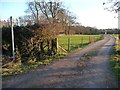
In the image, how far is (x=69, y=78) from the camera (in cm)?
962

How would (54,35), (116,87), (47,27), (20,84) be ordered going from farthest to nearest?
1. (54,35)
2. (47,27)
3. (20,84)
4. (116,87)

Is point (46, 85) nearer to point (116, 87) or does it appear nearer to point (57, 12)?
point (116, 87)

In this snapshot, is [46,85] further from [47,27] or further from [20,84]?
[47,27]

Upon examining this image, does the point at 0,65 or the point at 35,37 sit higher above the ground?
the point at 35,37

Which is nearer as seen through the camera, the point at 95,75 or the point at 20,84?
the point at 20,84

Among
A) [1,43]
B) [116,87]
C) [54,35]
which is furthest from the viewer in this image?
[54,35]

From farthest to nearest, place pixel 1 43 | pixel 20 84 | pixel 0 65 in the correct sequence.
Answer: pixel 1 43
pixel 0 65
pixel 20 84

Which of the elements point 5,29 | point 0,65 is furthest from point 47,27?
point 0,65

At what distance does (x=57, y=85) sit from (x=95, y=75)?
2502 mm

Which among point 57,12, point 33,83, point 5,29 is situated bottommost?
point 33,83

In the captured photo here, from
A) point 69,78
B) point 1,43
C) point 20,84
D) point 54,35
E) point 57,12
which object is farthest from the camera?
point 57,12

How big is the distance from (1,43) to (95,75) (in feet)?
29.5

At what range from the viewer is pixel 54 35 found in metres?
19.3

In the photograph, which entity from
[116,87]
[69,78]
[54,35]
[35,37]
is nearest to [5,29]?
[35,37]
